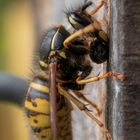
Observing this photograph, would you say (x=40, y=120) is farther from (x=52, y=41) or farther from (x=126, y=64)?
(x=126, y=64)

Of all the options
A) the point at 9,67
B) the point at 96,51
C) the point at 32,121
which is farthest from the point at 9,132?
the point at 96,51

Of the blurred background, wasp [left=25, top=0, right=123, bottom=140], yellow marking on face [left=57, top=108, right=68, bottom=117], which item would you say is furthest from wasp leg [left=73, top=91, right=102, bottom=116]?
the blurred background

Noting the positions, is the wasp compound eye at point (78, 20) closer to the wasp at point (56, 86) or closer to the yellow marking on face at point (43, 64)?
the wasp at point (56, 86)

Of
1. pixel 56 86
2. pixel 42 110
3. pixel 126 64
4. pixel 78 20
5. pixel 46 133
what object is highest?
pixel 78 20

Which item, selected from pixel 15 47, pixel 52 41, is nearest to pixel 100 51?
pixel 52 41

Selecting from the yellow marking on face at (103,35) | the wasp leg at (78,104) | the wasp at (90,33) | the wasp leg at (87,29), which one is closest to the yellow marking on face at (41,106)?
the wasp leg at (78,104)

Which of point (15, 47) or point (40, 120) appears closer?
point (40, 120)

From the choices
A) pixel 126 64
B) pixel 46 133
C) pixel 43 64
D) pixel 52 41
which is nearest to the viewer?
pixel 126 64

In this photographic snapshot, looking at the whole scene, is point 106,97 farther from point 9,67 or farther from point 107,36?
point 9,67
